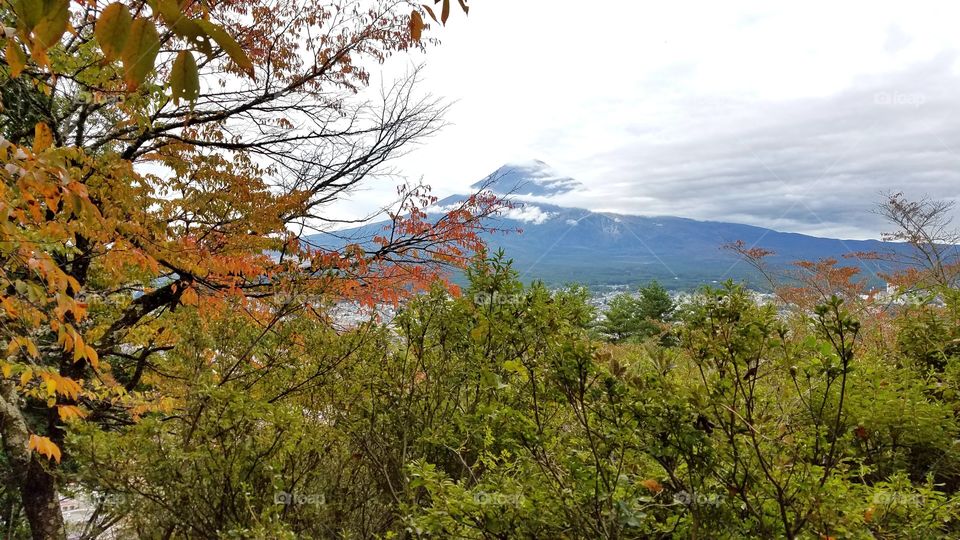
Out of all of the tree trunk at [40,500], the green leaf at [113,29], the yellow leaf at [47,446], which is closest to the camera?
the green leaf at [113,29]

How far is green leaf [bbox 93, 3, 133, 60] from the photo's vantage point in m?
0.86

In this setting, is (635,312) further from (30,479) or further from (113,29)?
(113,29)

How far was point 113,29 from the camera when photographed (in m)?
0.89

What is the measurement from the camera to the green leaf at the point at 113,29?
2.82 ft

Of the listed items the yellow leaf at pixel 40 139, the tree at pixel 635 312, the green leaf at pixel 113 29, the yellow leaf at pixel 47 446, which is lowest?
the tree at pixel 635 312

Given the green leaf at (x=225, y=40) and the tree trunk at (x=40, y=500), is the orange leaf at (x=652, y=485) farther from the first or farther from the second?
the tree trunk at (x=40, y=500)

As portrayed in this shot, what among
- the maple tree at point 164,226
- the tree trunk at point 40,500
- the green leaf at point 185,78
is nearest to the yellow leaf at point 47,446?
the maple tree at point 164,226

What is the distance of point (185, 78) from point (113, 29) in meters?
0.13

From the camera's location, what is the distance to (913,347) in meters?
4.15

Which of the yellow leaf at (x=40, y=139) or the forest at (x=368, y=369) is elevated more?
the yellow leaf at (x=40, y=139)

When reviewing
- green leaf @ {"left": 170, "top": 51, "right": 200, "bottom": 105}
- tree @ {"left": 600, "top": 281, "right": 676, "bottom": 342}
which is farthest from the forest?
tree @ {"left": 600, "top": 281, "right": 676, "bottom": 342}

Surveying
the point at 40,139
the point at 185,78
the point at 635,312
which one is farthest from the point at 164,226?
the point at 635,312

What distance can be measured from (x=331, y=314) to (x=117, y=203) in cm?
268

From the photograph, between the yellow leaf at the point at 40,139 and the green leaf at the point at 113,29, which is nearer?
the green leaf at the point at 113,29
